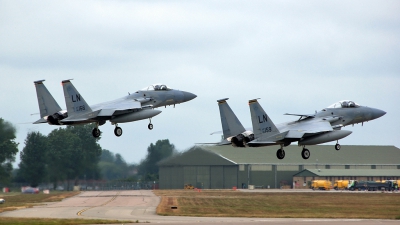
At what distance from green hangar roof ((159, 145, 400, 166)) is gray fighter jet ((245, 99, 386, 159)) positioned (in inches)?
2496

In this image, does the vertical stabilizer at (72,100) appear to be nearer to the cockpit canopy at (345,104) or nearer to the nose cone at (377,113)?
the cockpit canopy at (345,104)

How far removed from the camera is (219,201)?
84.1m

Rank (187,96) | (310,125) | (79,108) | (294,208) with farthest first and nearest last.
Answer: (294,208) → (187,96) → (310,125) → (79,108)

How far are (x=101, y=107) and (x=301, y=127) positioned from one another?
1558cm

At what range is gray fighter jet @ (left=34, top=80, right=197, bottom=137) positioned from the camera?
169ft

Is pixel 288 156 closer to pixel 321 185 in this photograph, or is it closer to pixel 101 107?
pixel 321 185

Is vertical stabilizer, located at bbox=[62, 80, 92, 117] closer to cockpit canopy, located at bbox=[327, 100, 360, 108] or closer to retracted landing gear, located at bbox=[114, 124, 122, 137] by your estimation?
retracted landing gear, located at bbox=[114, 124, 122, 137]

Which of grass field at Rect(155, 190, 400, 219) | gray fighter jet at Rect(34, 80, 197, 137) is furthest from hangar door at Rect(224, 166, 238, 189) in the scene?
gray fighter jet at Rect(34, 80, 197, 137)

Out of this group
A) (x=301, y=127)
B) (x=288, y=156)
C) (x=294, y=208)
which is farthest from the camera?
(x=288, y=156)

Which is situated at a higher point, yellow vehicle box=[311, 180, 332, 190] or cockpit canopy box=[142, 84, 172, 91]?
cockpit canopy box=[142, 84, 172, 91]

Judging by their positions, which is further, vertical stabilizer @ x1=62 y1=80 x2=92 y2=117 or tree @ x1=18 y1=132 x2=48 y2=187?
tree @ x1=18 y1=132 x2=48 y2=187

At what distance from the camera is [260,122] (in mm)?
53750

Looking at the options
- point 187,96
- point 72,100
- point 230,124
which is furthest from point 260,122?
point 72,100

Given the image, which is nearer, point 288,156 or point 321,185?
point 321,185
